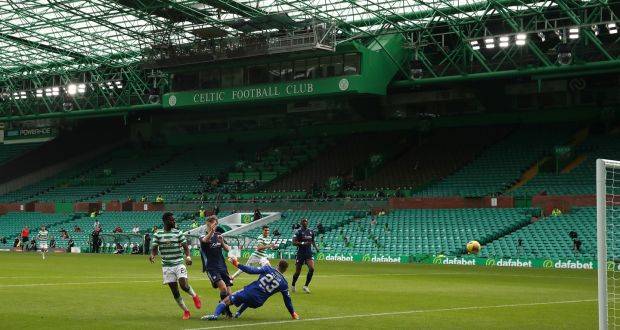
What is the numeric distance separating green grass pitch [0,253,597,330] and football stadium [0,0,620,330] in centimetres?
34

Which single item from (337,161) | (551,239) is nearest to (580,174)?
(551,239)

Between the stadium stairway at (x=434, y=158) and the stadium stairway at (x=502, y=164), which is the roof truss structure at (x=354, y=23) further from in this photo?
the stadium stairway at (x=434, y=158)

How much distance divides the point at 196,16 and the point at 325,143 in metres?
21.0

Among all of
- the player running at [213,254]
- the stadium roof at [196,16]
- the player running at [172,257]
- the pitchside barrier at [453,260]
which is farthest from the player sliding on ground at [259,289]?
the stadium roof at [196,16]

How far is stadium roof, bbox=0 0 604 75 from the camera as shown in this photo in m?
49.2

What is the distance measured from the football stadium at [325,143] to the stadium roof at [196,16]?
179 mm

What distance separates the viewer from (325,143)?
229 ft

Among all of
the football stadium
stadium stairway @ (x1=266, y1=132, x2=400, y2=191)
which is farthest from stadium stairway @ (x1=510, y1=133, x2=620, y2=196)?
stadium stairway @ (x1=266, y1=132, x2=400, y2=191)

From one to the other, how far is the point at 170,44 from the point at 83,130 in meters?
28.7

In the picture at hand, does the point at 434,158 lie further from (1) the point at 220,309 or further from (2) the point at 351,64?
(1) the point at 220,309

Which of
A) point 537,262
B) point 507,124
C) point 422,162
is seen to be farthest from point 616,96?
point 537,262

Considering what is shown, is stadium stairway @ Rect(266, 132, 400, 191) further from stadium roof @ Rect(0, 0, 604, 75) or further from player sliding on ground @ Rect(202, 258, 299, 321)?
player sliding on ground @ Rect(202, 258, 299, 321)

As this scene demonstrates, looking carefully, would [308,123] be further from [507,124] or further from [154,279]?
[154,279]

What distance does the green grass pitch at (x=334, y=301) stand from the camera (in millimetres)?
17328
